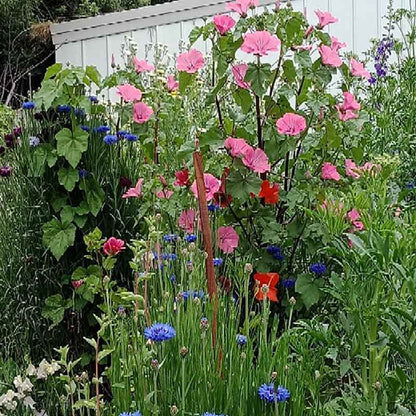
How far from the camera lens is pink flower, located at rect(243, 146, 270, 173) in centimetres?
273

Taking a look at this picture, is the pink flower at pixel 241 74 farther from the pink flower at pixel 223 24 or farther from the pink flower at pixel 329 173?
the pink flower at pixel 329 173

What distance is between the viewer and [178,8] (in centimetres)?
620

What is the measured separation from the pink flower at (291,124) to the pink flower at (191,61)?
1.24ft

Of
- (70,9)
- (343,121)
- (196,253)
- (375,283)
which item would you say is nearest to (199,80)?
(343,121)

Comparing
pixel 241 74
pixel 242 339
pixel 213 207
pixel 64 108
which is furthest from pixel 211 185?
pixel 242 339

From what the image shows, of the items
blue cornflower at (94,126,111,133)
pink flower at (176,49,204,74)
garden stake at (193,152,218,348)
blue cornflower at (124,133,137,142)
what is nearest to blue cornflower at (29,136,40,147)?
blue cornflower at (94,126,111,133)

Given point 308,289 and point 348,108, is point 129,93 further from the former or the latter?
point 308,289

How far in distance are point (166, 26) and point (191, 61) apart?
137 inches

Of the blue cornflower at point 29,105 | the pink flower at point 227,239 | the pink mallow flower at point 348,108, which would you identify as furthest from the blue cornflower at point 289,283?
the blue cornflower at point 29,105

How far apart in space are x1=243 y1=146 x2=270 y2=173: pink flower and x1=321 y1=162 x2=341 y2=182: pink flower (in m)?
0.22

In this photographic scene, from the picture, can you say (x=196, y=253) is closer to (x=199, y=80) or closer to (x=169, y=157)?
(x=169, y=157)

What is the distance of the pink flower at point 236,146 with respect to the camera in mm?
2703

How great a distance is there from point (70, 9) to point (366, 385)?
1339 centimetres

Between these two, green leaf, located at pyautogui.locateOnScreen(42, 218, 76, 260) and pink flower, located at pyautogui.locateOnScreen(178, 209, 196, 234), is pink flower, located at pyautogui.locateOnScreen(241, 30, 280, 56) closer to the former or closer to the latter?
pink flower, located at pyautogui.locateOnScreen(178, 209, 196, 234)
